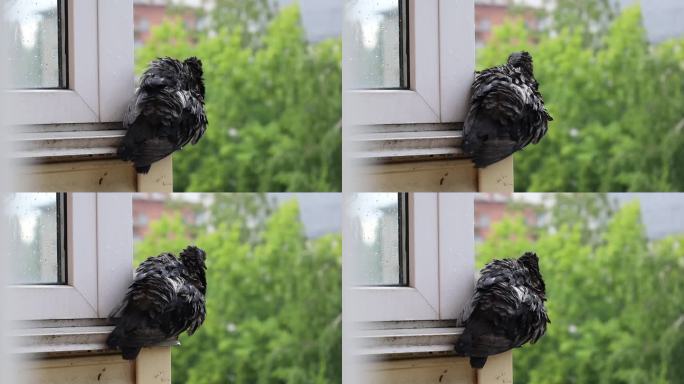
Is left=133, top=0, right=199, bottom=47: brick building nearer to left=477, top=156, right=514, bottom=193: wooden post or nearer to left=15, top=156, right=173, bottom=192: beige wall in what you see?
left=15, top=156, right=173, bottom=192: beige wall

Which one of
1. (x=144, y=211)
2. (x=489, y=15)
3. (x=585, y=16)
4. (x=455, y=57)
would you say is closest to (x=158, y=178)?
(x=144, y=211)

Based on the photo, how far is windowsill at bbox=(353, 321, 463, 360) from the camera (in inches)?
52.2

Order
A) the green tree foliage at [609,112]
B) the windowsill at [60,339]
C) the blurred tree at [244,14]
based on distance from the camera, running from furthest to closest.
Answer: the green tree foliage at [609,112] → the blurred tree at [244,14] → the windowsill at [60,339]

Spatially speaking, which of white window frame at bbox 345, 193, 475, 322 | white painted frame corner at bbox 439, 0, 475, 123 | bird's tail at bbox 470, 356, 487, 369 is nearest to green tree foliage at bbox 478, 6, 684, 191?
white painted frame corner at bbox 439, 0, 475, 123

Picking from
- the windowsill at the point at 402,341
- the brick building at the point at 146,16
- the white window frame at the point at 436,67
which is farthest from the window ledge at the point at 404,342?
the brick building at the point at 146,16

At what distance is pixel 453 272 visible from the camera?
4.62 feet

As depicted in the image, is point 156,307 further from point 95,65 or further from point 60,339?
point 95,65

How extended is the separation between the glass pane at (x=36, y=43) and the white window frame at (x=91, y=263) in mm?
163

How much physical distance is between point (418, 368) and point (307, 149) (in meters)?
0.37

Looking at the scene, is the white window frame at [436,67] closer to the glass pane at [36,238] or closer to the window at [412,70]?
the window at [412,70]

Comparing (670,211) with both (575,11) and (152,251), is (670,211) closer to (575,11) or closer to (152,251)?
(575,11)

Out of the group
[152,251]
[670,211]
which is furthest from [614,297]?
[152,251]

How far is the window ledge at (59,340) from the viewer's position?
1.27 metres

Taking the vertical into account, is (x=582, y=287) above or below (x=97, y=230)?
below
